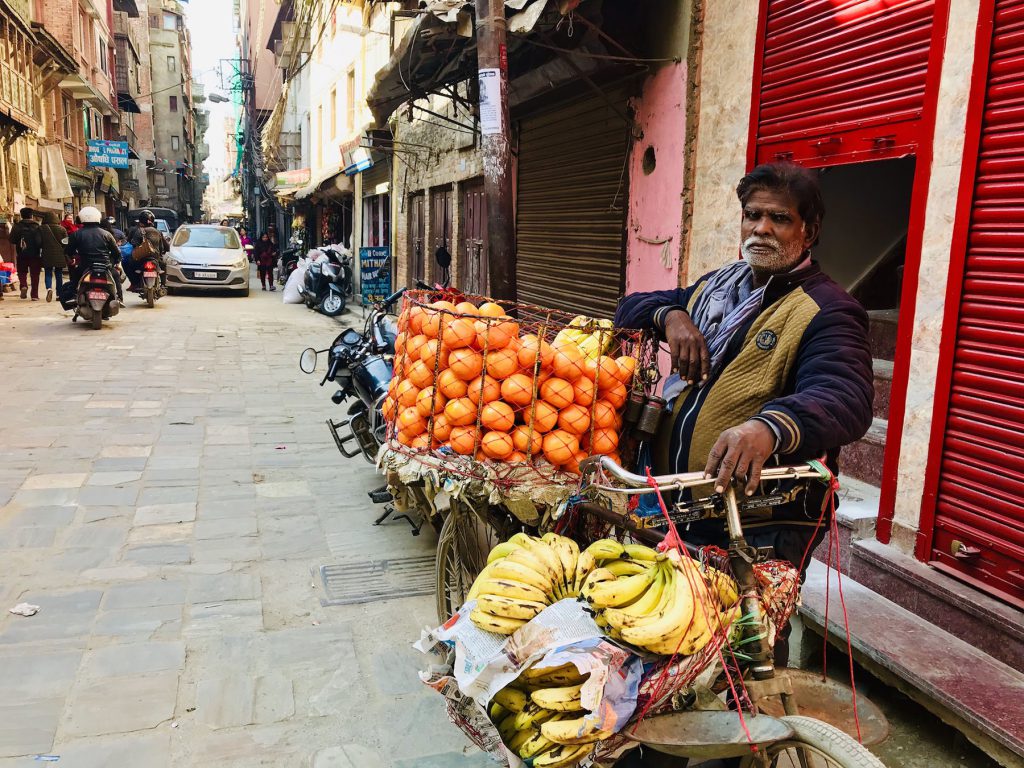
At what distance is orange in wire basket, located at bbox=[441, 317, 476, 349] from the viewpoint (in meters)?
3.06

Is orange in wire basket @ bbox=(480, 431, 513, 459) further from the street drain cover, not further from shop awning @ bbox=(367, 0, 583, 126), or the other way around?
shop awning @ bbox=(367, 0, 583, 126)

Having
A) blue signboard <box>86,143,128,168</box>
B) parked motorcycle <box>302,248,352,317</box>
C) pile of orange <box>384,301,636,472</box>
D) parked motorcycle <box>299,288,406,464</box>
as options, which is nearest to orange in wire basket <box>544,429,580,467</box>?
pile of orange <box>384,301,636,472</box>

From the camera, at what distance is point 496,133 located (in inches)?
218

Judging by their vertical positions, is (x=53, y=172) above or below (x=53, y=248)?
above

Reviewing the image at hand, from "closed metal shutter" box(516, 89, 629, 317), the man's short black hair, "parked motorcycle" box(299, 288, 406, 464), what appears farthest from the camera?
"closed metal shutter" box(516, 89, 629, 317)

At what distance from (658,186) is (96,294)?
992cm

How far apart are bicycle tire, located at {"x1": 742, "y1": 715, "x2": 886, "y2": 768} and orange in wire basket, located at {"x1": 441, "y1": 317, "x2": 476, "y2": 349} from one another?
1.77 meters

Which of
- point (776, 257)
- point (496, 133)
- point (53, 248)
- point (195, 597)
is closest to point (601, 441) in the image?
point (776, 257)

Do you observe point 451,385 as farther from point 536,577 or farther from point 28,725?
point 28,725

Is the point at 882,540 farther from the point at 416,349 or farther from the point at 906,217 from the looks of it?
the point at 906,217

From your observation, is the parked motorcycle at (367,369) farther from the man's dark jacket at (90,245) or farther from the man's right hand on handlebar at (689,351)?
the man's dark jacket at (90,245)

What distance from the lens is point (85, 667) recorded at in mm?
3184

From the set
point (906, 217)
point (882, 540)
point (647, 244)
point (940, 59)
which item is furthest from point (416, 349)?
point (906, 217)

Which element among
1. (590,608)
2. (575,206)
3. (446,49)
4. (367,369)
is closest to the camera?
(590,608)
